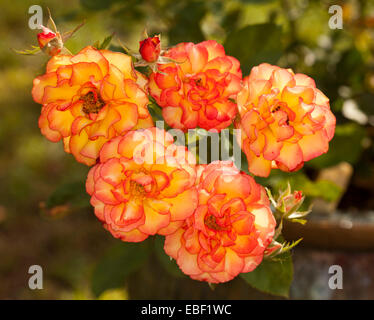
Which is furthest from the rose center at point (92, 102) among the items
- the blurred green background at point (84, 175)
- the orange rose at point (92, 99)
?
the blurred green background at point (84, 175)

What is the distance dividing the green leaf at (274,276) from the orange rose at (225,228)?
0.08m

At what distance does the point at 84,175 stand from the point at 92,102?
735mm

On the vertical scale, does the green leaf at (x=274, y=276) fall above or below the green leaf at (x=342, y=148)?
below

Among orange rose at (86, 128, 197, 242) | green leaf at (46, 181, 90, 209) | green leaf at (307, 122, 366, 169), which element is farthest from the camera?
green leaf at (307, 122, 366, 169)

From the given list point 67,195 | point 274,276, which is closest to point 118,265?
point 67,195

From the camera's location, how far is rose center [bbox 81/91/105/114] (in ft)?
1.54

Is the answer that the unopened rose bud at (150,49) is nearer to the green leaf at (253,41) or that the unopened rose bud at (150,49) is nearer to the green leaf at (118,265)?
the green leaf at (253,41)

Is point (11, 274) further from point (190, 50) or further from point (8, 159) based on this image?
point (190, 50)

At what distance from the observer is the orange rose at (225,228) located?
1.46 ft

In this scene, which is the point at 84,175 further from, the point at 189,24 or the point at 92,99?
the point at 92,99

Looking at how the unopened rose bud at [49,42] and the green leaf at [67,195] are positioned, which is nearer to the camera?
the unopened rose bud at [49,42]

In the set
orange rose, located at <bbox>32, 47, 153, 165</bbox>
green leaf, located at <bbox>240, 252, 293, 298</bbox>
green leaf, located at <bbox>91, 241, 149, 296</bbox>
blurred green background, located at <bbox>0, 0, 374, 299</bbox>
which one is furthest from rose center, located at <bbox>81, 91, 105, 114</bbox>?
green leaf, located at <bbox>91, 241, 149, 296</bbox>

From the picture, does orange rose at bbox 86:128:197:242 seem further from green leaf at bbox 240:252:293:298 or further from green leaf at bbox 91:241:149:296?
green leaf at bbox 91:241:149:296

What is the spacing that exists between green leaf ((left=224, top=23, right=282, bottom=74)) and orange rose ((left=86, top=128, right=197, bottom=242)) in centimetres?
29
